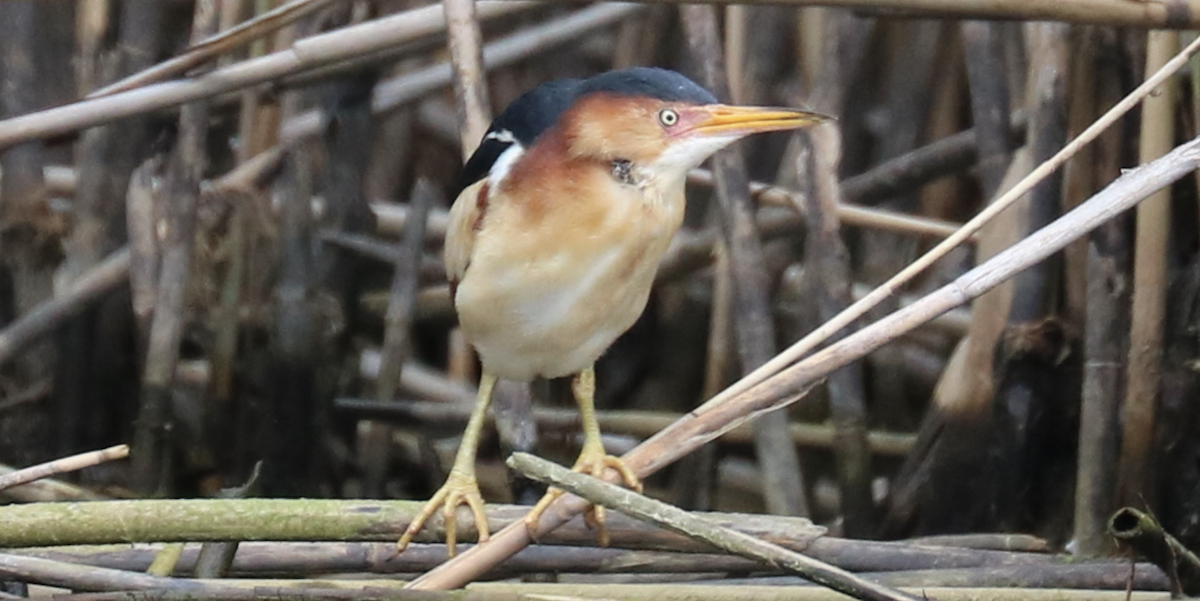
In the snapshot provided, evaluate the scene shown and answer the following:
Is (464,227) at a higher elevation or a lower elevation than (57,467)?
higher

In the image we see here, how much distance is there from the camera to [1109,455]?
1990mm

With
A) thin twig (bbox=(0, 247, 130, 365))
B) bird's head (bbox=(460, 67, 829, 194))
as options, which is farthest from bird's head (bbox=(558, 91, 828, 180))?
thin twig (bbox=(0, 247, 130, 365))

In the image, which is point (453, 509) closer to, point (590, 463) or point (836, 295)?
point (590, 463)

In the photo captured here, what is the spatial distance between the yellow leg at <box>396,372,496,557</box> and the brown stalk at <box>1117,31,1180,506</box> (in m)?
0.84

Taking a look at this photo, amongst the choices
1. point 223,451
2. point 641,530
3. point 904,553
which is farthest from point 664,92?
point 223,451

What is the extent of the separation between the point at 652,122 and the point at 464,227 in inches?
10.9

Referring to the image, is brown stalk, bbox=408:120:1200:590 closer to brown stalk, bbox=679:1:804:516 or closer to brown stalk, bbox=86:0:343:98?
brown stalk, bbox=679:1:804:516

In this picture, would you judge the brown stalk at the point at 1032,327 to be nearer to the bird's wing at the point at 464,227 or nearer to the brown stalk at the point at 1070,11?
the brown stalk at the point at 1070,11

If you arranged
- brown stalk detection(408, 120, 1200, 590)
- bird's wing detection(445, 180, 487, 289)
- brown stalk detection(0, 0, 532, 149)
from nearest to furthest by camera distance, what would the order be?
brown stalk detection(408, 120, 1200, 590)
bird's wing detection(445, 180, 487, 289)
brown stalk detection(0, 0, 532, 149)

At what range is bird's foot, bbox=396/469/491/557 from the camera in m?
1.57

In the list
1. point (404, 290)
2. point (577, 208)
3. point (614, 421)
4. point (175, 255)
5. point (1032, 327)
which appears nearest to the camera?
point (577, 208)

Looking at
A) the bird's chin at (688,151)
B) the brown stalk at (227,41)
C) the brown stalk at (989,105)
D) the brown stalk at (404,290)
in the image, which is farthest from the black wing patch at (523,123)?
the brown stalk at (989,105)

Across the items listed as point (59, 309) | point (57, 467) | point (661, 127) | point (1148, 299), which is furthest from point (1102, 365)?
point (59, 309)

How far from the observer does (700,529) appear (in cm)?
133
